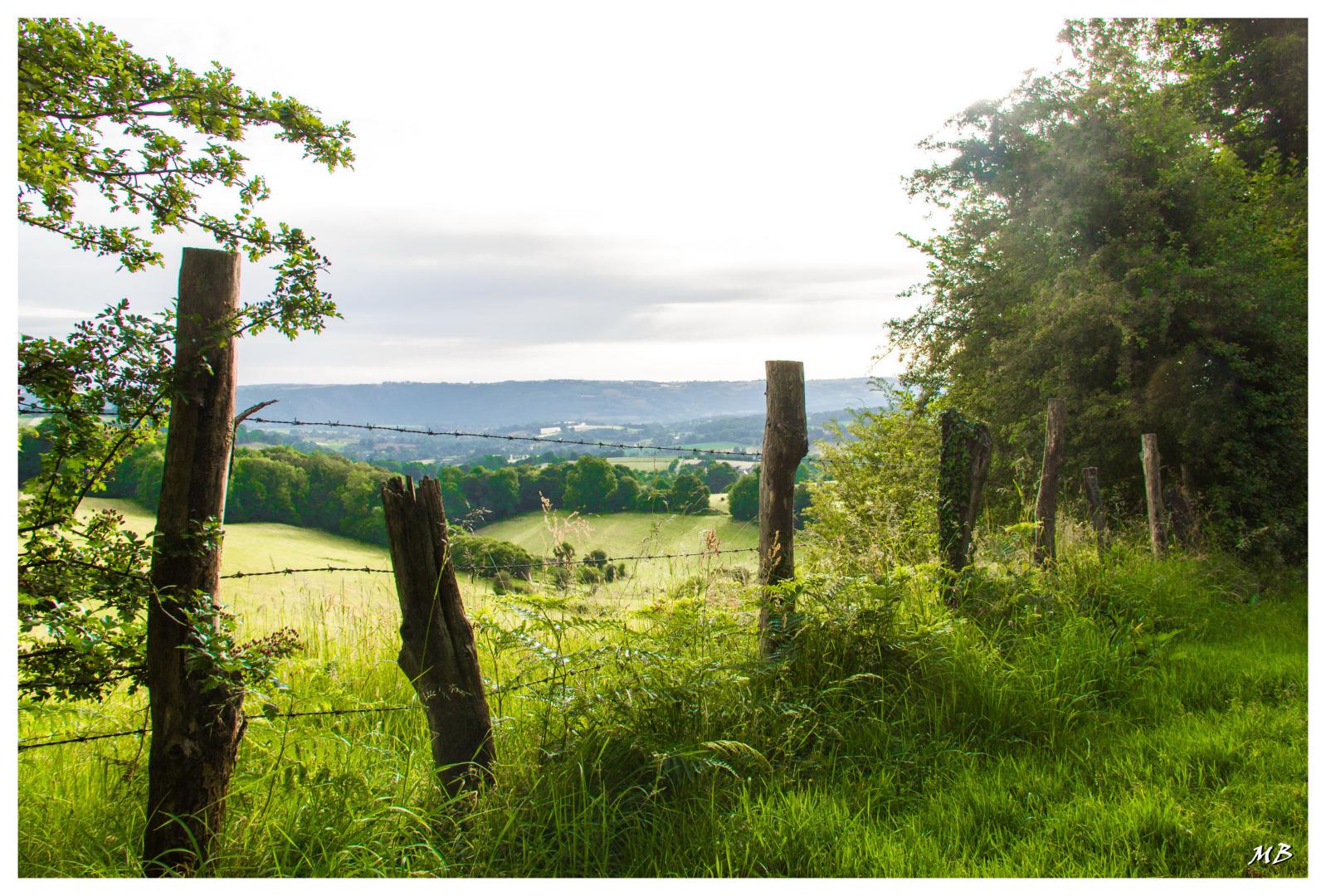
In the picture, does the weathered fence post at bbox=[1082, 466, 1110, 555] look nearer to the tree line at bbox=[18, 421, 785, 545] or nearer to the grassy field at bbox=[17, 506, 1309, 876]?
the grassy field at bbox=[17, 506, 1309, 876]

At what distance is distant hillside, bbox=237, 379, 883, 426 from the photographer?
626 inches

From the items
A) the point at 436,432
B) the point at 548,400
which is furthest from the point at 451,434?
the point at 548,400

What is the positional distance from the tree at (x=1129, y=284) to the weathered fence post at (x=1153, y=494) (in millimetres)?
1510

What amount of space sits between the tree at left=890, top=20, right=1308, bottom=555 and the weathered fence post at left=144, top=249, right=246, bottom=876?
11539 millimetres

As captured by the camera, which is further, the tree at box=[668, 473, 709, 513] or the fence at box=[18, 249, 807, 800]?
the tree at box=[668, 473, 709, 513]

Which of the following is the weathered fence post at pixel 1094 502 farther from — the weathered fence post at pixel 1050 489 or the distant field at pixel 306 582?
the distant field at pixel 306 582

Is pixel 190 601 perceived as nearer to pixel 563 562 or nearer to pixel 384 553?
pixel 563 562

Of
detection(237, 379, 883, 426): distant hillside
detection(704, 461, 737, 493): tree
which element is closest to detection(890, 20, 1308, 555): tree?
detection(237, 379, 883, 426): distant hillside

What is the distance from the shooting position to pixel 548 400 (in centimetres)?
2491

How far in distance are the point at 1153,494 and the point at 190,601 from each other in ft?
33.7

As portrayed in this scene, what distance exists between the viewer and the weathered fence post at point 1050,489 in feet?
22.2

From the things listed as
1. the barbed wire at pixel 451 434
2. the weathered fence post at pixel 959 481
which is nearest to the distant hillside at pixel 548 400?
the barbed wire at pixel 451 434

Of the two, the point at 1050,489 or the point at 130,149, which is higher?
the point at 130,149

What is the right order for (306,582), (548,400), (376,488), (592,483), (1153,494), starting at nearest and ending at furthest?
(306,582)
(376,488)
(592,483)
(1153,494)
(548,400)
